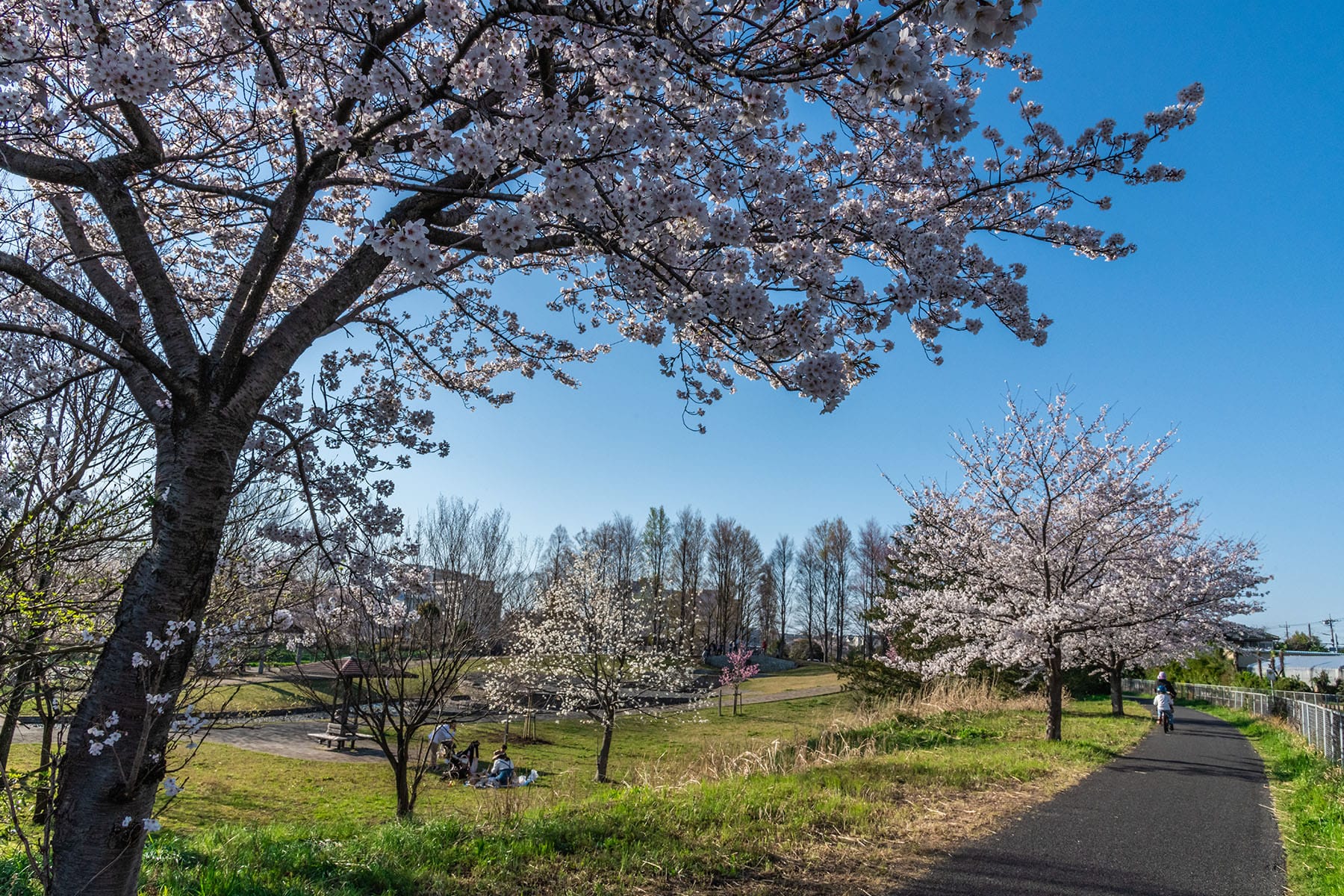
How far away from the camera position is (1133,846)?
6.01m

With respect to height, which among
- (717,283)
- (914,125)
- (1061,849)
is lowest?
(1061,849)

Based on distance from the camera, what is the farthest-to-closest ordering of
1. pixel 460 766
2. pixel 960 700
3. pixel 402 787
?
pixel 960 700 → pixel 460 766 → pixel 402 787

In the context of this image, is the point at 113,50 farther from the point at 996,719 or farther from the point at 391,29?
the point at 996,719

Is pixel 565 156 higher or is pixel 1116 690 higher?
pixel 565 156

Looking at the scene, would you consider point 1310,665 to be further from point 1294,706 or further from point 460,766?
point 460,766

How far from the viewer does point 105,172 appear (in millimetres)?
3467

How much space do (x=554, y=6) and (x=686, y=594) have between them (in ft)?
151

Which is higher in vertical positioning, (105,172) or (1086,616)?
(105,172)

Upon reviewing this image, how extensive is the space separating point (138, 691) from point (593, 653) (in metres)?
14.5

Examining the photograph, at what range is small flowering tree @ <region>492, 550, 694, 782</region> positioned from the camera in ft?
56.1

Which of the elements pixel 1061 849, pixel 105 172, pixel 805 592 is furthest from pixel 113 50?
pixel 805 592

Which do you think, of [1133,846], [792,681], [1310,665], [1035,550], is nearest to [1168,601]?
[1035,550]

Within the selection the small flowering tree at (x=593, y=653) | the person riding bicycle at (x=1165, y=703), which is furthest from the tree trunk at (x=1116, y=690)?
the small flowering tree at (x=593, y=653)

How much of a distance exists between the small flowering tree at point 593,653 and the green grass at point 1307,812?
11.4 metres
